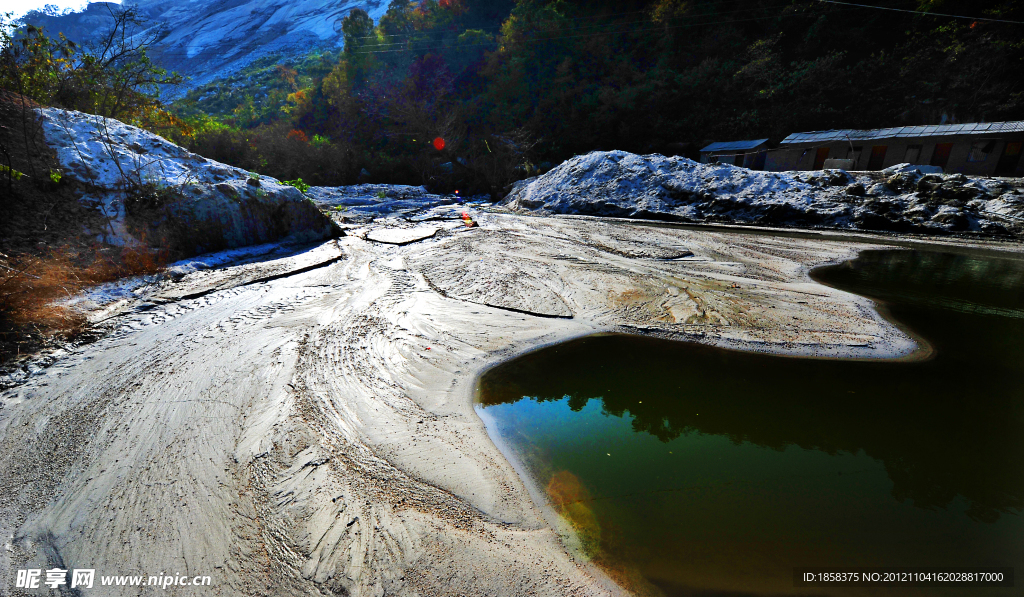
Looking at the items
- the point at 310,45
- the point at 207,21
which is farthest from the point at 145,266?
the point at 207,21

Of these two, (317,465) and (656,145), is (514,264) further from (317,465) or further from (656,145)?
(656,145)

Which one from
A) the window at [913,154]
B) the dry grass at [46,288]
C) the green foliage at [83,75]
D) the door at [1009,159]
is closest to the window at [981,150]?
the door at [1009,159]

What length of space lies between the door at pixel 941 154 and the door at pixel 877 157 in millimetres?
1631

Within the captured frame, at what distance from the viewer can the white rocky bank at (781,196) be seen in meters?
10.1

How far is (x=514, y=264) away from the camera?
698cm

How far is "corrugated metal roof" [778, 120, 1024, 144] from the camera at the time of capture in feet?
50.6

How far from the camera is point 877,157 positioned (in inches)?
709

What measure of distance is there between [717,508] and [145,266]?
7.57 metres

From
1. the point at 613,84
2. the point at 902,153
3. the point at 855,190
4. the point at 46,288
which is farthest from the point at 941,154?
the point at 46,288

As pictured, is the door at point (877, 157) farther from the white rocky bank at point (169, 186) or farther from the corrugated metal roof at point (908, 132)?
the white rocky bank at point (169, 186)

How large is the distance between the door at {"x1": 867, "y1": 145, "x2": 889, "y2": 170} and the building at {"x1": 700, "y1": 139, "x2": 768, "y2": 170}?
14.1ft

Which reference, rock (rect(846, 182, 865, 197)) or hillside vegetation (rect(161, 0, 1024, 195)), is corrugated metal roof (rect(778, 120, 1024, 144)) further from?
rock (rect(846, 182, 865, 197))

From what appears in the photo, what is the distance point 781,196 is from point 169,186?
15019 mm

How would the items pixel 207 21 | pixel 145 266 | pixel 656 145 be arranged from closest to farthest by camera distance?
pixel 145 266
pixel 656 145
pixel 207 21
